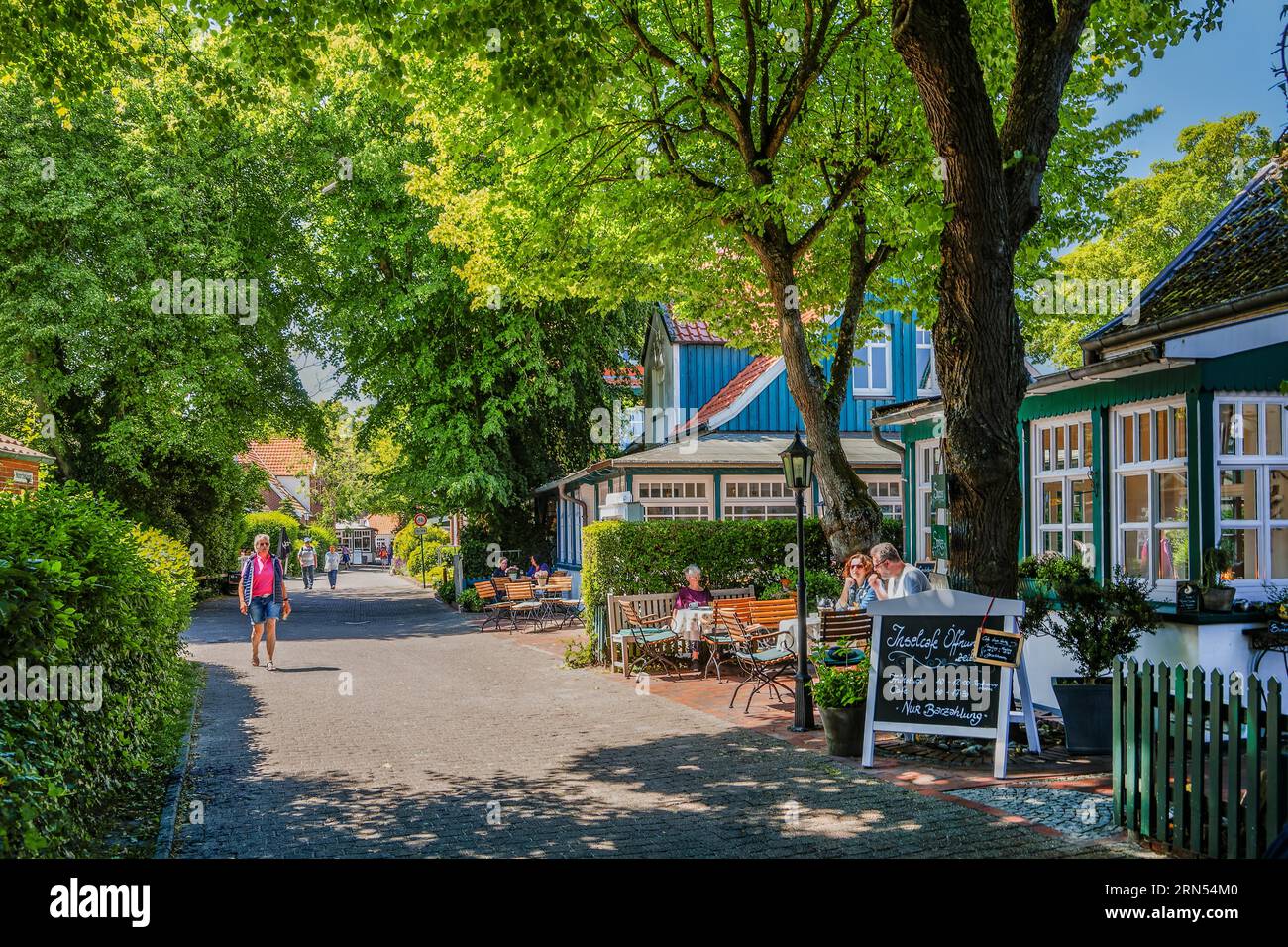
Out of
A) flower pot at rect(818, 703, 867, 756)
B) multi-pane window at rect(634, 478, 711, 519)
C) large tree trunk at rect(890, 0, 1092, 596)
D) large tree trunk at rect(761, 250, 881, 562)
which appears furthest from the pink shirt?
large tree trunk at rect(890, 0, 1092, 596)

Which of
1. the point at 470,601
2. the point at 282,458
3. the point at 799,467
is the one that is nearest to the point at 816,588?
the point at 799,467

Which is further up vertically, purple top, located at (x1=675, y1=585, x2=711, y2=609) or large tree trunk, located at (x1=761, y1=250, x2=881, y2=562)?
large tree trunk, located at (x1=761, y1=250, x2=881, y2=562)

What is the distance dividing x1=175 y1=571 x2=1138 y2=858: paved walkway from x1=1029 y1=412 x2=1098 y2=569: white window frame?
483 cm

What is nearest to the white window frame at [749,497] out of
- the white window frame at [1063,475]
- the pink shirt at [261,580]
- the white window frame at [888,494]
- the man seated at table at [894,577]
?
the white window frame at [888,494]

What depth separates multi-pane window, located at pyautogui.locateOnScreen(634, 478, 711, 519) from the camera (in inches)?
977

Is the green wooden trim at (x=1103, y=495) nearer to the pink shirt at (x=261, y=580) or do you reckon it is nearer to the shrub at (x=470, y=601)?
the pink shirt at (x=261, y=580)

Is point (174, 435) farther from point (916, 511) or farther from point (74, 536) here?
point (74, 536)

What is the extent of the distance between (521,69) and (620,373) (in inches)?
896

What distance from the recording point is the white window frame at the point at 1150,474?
10695mm

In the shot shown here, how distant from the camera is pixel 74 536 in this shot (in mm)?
7820

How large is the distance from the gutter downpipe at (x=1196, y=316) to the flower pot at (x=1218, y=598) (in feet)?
8.11

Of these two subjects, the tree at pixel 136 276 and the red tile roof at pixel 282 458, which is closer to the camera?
the tree at pixel 136 276

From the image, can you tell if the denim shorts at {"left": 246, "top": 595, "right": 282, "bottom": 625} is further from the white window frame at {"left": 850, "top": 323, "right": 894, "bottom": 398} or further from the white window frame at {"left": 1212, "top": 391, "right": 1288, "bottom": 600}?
the white window frame at {"left": 850, "top": 323, "right": 894, "bottom": 398}
